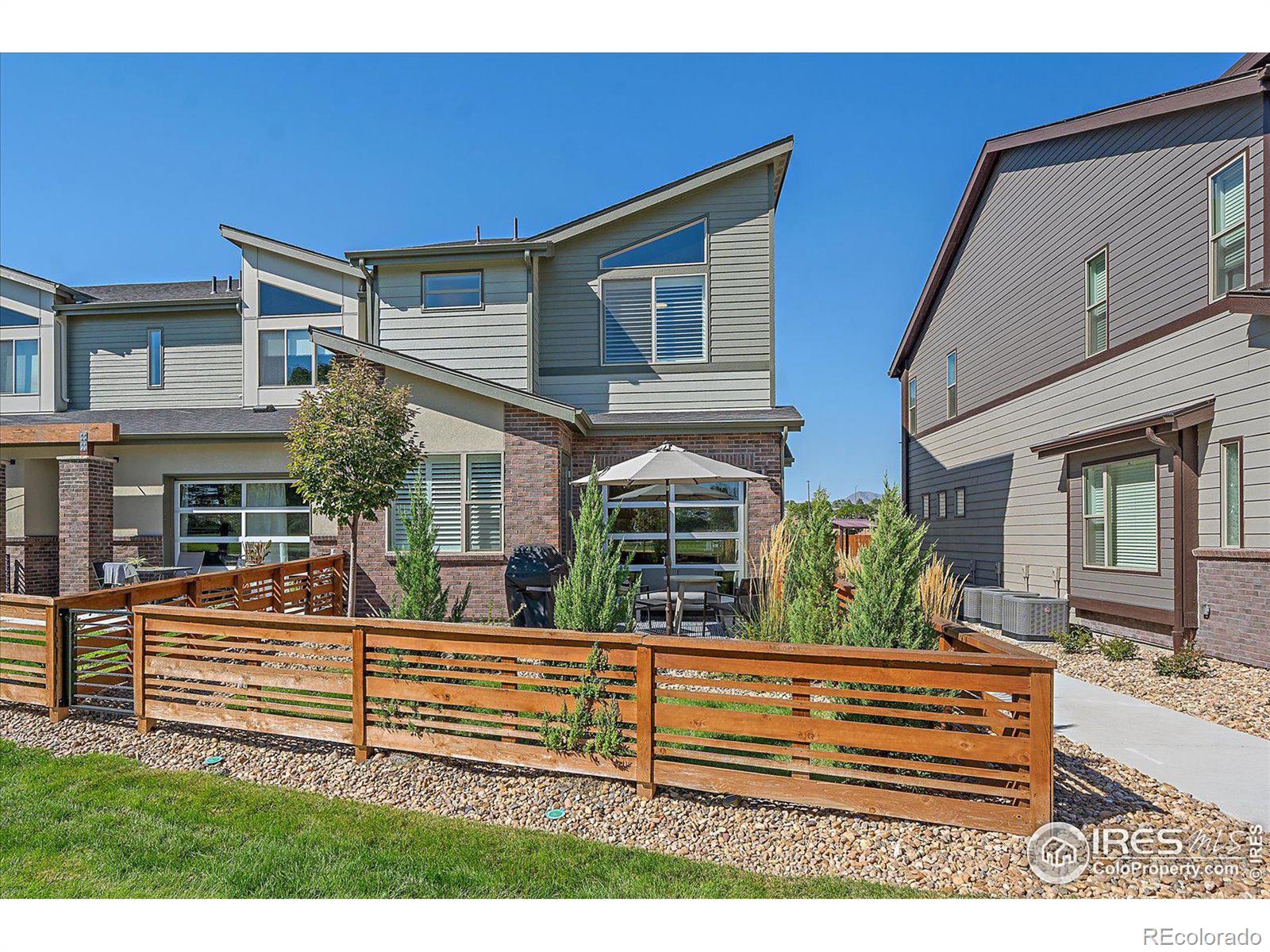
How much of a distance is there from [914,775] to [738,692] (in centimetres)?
110

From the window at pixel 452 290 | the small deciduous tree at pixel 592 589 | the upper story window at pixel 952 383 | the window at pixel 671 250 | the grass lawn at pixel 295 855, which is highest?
the window at pixel 671 250

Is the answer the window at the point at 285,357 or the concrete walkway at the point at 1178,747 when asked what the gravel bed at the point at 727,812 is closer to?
the concrete walkway at the point at 1178,747

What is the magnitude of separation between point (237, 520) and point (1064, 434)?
14.8 m

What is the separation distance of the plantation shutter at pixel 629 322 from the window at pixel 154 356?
32.4 feet

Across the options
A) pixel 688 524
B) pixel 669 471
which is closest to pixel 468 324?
pixel 688 524

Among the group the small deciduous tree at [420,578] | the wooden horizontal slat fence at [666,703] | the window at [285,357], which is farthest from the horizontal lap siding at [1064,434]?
the window at [285,357]

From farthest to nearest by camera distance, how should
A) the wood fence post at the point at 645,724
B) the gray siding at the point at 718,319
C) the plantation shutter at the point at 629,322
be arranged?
the plantation shutter at the point at 629,322
the gray siding at the point at 718,319
the wood fence post at the point at 645,724

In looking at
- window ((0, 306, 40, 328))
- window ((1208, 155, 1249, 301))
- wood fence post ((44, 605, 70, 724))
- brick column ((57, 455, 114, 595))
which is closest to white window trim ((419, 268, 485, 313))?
brick column ((57, 455, 114, 595))

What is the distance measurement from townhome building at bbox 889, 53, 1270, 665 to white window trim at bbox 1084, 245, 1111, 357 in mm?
32

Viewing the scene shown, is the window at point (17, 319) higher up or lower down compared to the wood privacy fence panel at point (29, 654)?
higher up

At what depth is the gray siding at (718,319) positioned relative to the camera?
11359 millimetres

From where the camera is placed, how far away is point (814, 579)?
6969mm
